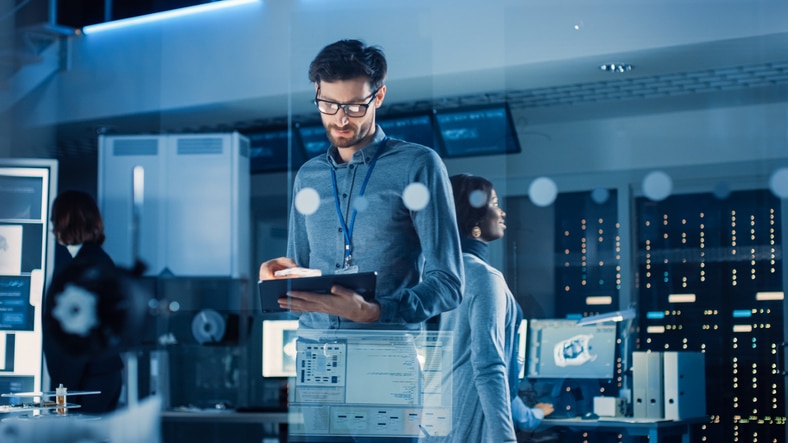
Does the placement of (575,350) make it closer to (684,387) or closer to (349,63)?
(684,387)

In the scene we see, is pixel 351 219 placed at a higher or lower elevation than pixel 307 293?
higher

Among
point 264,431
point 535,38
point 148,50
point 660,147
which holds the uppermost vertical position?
point 148,50

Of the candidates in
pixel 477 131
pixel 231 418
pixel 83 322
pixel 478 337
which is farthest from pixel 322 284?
pixel 231 418

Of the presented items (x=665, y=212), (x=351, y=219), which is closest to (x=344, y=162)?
(x=351, y=219)

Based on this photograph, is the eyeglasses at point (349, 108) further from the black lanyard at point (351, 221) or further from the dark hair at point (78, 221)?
the dark hair at point (78, 221)

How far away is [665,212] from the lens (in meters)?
4.12

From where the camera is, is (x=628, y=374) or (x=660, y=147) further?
(x=660, y=147)

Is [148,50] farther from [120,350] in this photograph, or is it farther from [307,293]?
[307,293]

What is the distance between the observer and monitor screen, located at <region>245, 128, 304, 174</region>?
6086 millimetres

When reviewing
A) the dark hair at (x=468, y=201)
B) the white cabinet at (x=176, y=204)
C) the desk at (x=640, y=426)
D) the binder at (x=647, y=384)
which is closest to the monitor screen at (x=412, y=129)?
the dark hair at (x=468, y=201)

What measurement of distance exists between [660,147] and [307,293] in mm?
2218

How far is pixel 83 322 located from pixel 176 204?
202 cm

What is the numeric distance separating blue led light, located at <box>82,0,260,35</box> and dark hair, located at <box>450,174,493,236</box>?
2.05 meters

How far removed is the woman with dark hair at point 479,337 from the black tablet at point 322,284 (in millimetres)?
236
